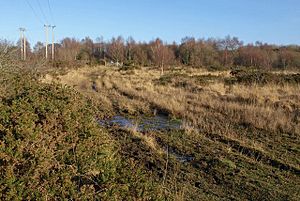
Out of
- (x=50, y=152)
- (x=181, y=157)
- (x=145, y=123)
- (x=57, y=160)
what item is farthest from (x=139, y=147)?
(x=50, y=152)

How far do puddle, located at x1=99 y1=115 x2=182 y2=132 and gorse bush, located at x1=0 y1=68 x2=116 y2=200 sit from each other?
571 cm

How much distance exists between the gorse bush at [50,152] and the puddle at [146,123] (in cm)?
571

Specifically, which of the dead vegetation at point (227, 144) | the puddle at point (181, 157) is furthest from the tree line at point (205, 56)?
the puddle at point (181, 157)

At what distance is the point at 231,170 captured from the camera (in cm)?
726

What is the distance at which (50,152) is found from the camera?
4305 mm

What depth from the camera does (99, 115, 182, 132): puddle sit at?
11569mm

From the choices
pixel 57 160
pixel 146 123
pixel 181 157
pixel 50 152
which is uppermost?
pixel 50 152

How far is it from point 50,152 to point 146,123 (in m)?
8.42

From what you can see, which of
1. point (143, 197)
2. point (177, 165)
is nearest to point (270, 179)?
point (177, 165)

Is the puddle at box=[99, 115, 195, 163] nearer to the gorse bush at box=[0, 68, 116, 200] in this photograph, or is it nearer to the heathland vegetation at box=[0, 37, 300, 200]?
the heathland vegetation at box=[0, 37, 300, 200]

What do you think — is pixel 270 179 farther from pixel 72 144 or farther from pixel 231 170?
pixel 72 144

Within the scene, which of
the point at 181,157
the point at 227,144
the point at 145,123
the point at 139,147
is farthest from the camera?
the point at 145,123

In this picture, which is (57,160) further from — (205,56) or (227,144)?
(205,56)

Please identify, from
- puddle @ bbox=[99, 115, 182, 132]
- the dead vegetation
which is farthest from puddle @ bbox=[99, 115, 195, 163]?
the dead vegetation
